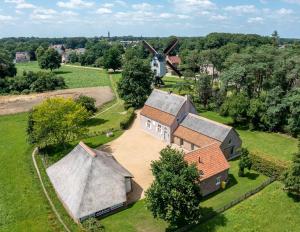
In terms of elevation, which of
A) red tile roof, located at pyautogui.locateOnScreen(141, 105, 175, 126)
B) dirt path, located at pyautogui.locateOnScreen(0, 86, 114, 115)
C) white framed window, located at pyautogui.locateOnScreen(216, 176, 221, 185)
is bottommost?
dirt path, located at pyautogui.locateOnScreen(0, 86, 114, 115)

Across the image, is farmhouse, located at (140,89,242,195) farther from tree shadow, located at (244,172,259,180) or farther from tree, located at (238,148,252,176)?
tree shadow, located at (244,172,259,180)

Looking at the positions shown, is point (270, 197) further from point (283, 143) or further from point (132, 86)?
point (132, 86)

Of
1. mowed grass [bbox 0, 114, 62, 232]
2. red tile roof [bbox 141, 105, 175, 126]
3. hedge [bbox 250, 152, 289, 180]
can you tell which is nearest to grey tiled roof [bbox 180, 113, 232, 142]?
red tile roof [bbox 141, 105, 175, 126]

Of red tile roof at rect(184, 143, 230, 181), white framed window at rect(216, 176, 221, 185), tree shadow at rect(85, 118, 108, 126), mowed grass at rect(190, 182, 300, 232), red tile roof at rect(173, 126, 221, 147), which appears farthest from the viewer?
tree shadow at rect(85, 118, 108, 126)

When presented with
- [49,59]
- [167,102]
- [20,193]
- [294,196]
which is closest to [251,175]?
[294,196]

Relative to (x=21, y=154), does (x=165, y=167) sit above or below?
above

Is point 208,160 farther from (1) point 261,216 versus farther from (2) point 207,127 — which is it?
(2) point 207,127

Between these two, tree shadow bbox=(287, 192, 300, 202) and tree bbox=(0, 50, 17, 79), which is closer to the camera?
tree shadow bbox=(287, 192, 300, 202)

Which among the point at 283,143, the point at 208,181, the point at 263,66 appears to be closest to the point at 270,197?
the point at 208,181
